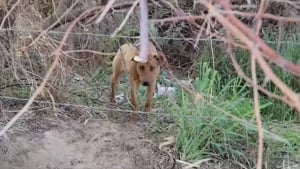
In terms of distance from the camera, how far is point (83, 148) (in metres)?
3.67

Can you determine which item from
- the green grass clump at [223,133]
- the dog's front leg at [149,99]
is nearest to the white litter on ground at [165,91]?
the dog's front leg at [149,99]

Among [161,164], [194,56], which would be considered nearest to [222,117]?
[161,164]

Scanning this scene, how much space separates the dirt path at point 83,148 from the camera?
3521 mm

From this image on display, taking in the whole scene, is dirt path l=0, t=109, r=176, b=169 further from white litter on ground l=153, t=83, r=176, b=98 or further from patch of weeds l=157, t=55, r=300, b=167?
white litter on ground l=153, t=83, r=176, b=98

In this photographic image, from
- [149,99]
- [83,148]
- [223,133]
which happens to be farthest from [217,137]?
[83,148]

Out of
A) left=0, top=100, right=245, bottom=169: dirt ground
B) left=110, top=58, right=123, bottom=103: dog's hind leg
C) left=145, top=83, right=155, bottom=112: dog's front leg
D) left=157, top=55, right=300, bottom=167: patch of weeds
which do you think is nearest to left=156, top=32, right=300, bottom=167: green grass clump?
left=157, top=55, right=300, bottom=167: patch of weeds

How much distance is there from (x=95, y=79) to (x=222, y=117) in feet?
4.93

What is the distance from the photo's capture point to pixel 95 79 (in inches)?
189

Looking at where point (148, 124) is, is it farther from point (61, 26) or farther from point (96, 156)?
point (61, 26)

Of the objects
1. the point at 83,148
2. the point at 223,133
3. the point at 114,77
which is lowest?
the point at 83,148

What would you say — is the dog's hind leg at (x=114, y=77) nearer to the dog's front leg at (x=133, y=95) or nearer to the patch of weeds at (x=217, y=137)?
the dog's front leg at (x=133, y=95)

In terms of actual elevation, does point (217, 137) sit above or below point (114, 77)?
below

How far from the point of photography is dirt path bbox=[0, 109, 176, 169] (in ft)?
11.6

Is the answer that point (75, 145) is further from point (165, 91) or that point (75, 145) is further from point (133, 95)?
point (165, 91)
